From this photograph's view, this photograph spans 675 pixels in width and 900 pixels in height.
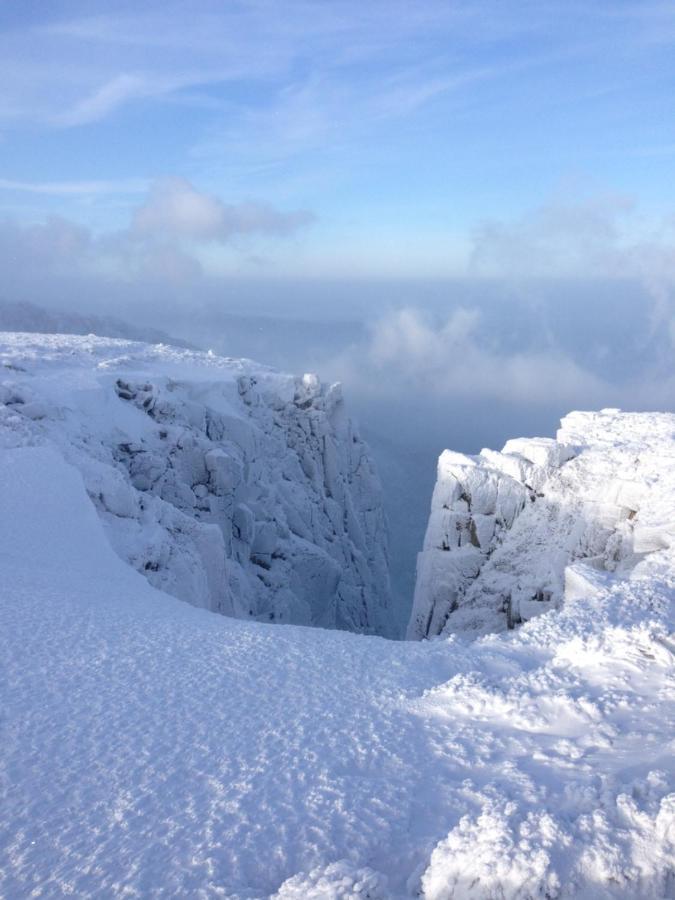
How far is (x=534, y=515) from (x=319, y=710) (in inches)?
711

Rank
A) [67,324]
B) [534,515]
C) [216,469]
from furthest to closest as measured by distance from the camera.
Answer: [67,324]
[216,469]
[534,515]

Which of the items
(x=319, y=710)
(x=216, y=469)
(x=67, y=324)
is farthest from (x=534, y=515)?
(x=67, y=324)

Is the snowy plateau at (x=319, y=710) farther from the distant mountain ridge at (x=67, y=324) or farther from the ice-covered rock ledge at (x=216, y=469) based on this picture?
the distant mountain ridge at (x=67, y=324)

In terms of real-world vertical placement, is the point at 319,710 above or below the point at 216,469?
below

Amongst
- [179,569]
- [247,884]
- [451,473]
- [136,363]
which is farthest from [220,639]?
[136,363]

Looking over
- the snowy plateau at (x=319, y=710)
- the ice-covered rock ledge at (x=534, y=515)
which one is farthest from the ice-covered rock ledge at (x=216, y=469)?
the ice-covered rock ledge at (x=534, y=515)

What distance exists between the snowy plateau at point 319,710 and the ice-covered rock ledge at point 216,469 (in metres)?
0.26

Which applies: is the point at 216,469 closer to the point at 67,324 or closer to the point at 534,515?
the point at 534,515

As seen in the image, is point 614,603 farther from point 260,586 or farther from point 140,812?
point 260,586

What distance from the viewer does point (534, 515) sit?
26.5m

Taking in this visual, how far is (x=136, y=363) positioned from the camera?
115 feet

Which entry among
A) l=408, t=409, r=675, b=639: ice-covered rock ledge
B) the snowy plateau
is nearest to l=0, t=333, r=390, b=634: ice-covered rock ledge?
the snowy plateau

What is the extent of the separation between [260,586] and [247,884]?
85.1 feet

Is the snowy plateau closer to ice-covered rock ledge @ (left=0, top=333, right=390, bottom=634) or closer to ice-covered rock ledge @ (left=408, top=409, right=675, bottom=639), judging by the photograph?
ice-covered rock ledge @ (left=408, top=409, right=675, bottom=639)
